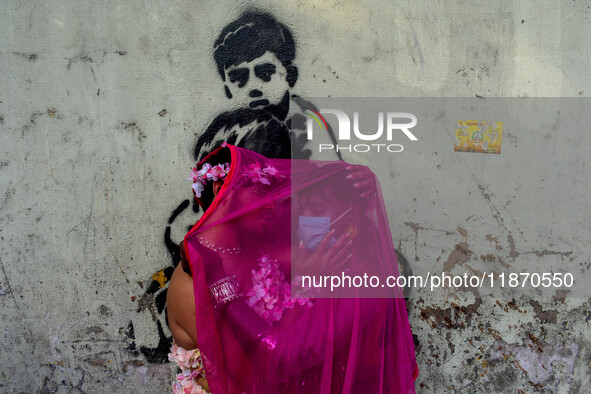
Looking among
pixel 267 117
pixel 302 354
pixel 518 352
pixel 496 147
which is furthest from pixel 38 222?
pixel 518 352

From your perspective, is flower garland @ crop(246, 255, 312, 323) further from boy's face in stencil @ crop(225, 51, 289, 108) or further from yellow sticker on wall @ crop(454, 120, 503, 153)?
yellow sticker on wall @ crop(454, 120, 503, 153)

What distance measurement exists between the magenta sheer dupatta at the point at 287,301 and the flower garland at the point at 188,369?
0.29 meters

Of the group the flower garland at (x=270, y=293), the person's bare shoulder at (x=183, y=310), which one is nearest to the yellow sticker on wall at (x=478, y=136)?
the flower garland at (x=270, y=293)

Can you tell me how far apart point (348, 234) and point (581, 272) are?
5.03ft

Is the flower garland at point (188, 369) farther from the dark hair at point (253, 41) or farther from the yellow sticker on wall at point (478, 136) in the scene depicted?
the yellow sticker on wall at point (478, 136)

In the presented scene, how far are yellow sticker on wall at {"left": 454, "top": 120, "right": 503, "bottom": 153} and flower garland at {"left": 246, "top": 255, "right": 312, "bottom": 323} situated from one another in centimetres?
129

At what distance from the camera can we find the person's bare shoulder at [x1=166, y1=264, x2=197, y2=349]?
1.58 m

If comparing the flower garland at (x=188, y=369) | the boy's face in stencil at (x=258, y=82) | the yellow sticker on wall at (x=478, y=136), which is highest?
the boy's face in stencil at (x=258, y=82)

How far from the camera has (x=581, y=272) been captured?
228cm

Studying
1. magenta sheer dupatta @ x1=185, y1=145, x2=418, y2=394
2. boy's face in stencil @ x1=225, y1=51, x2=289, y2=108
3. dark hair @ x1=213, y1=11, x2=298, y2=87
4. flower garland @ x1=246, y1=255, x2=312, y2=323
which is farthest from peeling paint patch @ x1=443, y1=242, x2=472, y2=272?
dark hair @ x1=213, y1=11, x2=298, y2=87

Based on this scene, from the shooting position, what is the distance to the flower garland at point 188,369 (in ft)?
5.78

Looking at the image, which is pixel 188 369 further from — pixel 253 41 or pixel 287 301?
pixel 253 41

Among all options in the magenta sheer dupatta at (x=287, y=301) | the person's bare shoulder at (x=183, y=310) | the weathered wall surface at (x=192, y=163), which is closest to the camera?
the magenta sheer dupatta at (x=287, y=301)

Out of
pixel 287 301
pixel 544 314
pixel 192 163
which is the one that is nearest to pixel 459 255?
pixel 544 314
